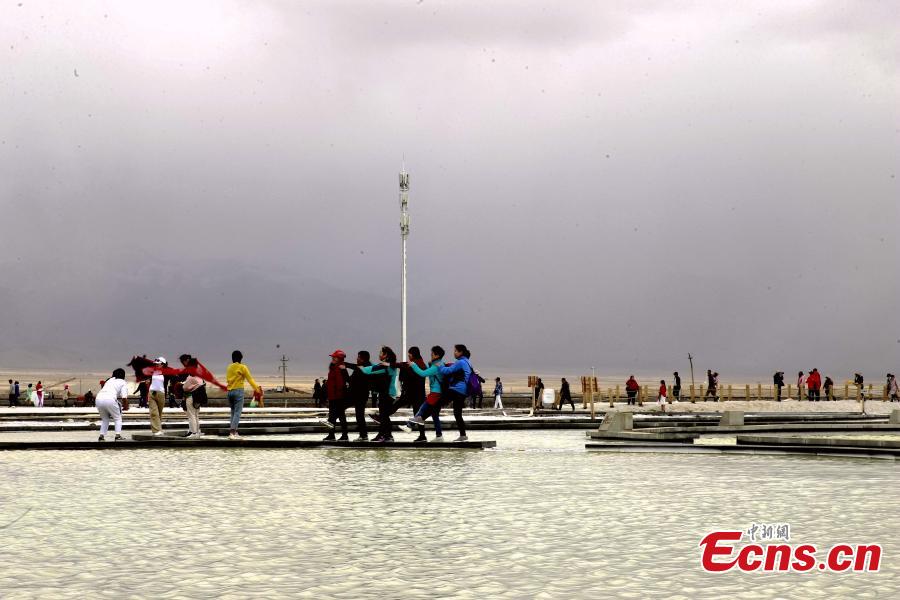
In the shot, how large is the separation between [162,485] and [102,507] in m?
2.36

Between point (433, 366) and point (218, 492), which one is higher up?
point (433, 366)

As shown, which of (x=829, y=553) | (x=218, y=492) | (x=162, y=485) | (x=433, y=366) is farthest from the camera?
(x=433, y=366)

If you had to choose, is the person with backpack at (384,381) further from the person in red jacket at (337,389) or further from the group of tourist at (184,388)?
the group of tourist at (184,388)

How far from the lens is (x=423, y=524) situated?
10.4 m

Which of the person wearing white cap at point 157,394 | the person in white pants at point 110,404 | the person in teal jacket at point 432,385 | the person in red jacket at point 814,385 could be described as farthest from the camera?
the person in red jacket at point 814,385

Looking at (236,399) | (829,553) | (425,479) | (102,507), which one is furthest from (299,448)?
(829,553)

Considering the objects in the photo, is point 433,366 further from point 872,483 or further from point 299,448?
point 872,483

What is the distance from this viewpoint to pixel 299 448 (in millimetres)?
21375

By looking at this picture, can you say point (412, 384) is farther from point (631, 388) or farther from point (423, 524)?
point (631, 388)
